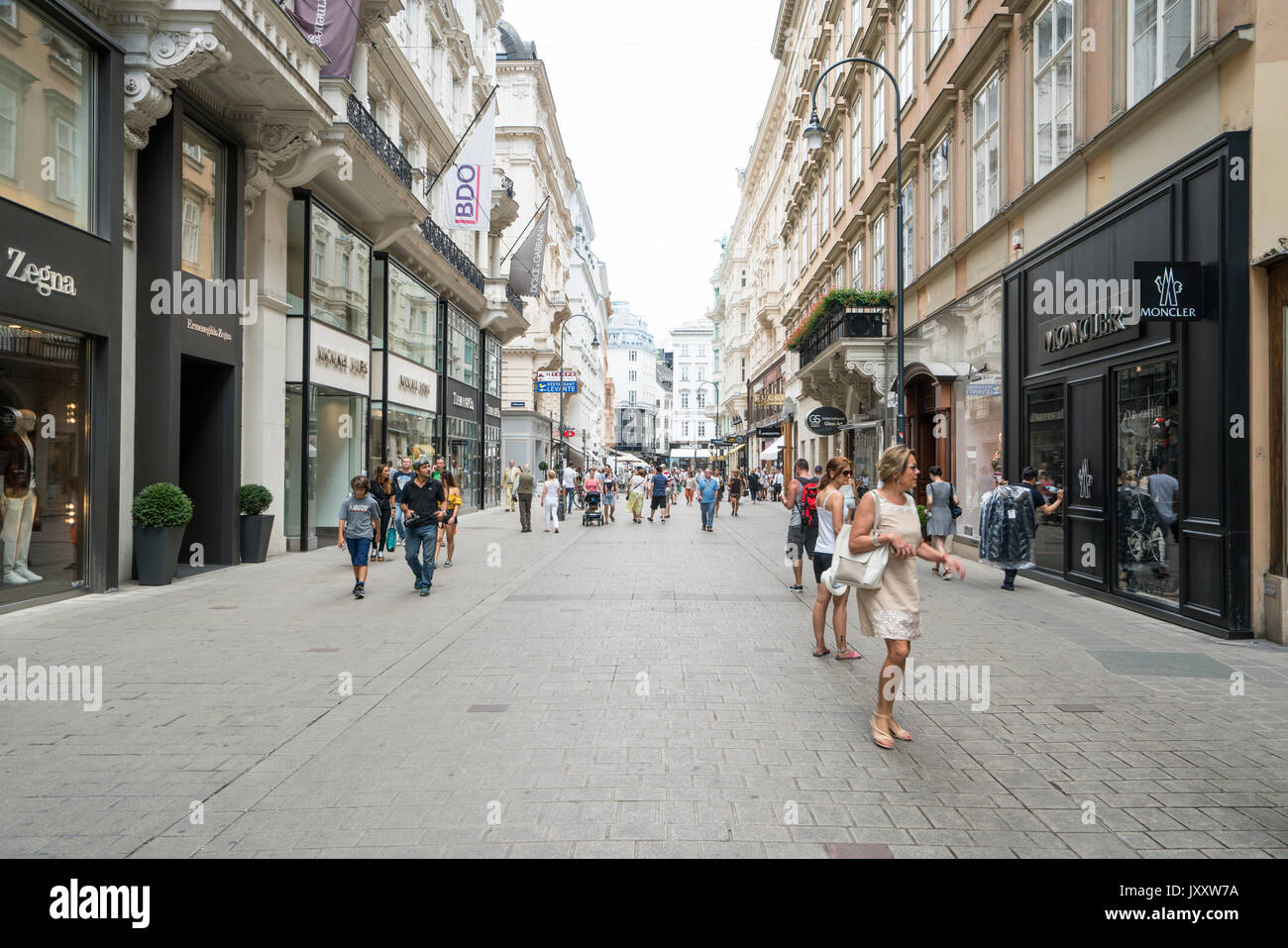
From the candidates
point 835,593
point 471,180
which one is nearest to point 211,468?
point 471,180

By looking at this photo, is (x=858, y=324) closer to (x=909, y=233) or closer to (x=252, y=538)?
(x=909, y=233)

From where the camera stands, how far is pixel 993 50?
51.7 feet

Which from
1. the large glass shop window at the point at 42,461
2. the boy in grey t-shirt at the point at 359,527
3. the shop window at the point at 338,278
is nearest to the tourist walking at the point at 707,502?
the shop window at the point at 338,278

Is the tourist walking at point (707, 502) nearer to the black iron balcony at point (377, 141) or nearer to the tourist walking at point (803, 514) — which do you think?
the black iron balcony at point (377, 141)

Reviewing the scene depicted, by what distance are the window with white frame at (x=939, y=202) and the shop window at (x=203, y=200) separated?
13.4m

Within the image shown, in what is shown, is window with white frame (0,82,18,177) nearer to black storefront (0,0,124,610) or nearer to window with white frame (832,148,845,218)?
black storefront (0,0,124,610)

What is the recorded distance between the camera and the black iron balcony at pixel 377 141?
56.9 ft

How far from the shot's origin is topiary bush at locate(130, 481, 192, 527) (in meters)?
11.8

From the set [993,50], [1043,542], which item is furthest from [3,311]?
[993,50]

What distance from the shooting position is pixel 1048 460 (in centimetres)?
1335

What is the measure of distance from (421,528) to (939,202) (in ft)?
43.5

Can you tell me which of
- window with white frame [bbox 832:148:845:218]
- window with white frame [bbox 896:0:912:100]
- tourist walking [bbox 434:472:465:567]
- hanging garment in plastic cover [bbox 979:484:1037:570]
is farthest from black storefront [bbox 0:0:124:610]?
window with white frame [bbox 832:148:845:218]

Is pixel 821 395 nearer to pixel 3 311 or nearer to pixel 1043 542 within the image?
pixel 1043 542

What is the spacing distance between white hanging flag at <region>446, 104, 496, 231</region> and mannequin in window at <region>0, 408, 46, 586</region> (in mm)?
12223
